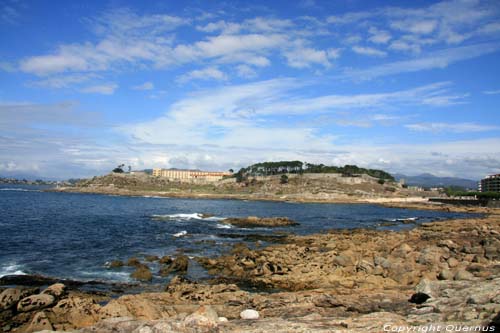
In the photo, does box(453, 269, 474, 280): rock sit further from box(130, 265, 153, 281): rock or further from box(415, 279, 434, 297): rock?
box(130, 265, 153, 281): rock

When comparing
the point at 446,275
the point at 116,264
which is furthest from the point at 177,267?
the point at 446,275

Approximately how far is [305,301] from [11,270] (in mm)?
20986

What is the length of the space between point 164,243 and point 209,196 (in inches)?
4408

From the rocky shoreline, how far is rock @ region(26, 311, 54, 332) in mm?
40

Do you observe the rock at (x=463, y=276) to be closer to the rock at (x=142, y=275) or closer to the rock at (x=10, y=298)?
the rock at (x=142, y=275)

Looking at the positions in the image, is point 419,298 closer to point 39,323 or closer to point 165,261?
point 39,323

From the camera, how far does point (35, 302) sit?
15617mm

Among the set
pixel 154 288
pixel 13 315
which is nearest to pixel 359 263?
pixel 154 288

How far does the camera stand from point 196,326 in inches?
404

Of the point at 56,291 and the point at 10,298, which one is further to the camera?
the point at 56,291

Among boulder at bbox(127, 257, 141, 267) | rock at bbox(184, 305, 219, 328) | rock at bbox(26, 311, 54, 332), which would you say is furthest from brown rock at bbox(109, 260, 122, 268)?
rock at bbox(184, 305, 219, 328)

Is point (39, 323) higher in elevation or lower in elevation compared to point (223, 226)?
Answer: higher

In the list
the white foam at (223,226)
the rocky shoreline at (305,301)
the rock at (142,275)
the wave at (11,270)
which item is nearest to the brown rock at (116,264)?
the rock at (142,275)

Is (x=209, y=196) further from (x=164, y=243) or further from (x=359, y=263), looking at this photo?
(x=359, y=263)
